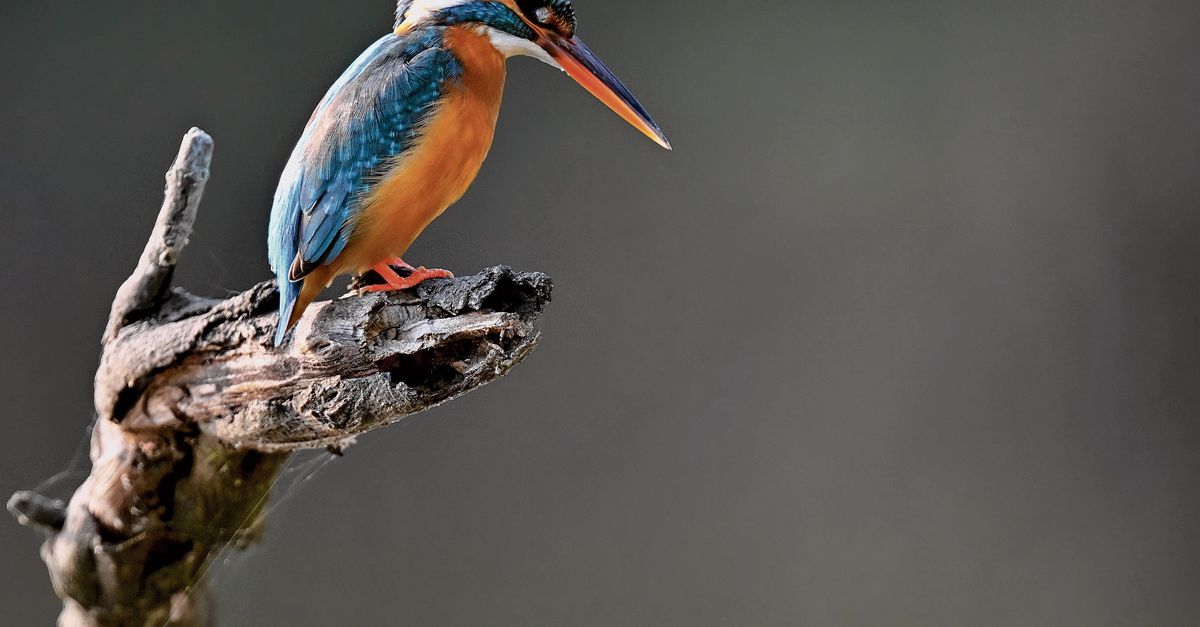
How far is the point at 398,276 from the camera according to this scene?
106 cm

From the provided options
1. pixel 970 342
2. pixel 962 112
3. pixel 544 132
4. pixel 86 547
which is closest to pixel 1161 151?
pixel 962 112

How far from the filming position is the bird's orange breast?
3.22 feet

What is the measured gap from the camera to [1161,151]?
200 cm

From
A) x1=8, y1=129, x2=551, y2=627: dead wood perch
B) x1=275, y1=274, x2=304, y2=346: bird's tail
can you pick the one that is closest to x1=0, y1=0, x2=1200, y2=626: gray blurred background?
x1=8, y1=129, x2=551, y2=627: dead wood perch

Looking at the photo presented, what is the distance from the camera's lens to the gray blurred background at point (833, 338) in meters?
1.87

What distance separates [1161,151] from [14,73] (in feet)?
6.95

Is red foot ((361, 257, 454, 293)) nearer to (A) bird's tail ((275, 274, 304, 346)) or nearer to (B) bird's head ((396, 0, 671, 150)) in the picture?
(A) bird's tail ((275, 274, 304, 346))

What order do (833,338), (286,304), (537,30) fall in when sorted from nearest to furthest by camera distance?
(286,304)
(537,30)
(833,338)

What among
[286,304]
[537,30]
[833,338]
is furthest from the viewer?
[833,338]

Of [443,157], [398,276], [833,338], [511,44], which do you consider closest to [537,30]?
[511,44]

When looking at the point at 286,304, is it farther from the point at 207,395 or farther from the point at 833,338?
the point at 833,338

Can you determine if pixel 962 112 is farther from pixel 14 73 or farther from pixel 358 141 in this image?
pixel 14 73

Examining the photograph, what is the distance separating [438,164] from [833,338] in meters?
1.18


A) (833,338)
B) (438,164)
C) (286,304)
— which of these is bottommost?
(833,338)
